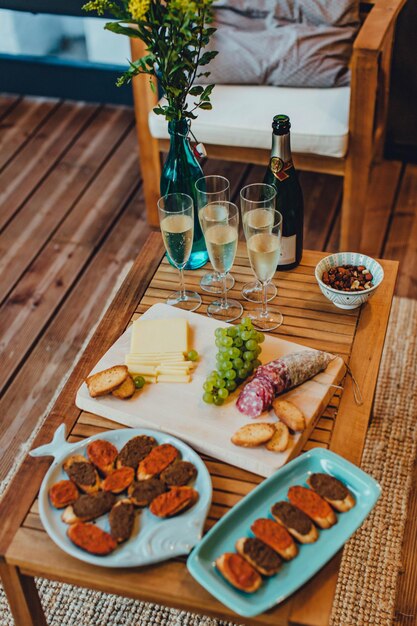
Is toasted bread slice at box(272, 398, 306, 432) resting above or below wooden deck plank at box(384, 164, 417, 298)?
above

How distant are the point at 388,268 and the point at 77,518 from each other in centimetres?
87

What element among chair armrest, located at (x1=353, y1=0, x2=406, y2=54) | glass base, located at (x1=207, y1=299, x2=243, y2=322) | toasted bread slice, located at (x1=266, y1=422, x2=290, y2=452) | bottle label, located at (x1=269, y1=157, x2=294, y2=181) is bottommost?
glass base, located at (x1=207, y1=299, x2=243, y2=322)

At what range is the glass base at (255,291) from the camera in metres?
1.60

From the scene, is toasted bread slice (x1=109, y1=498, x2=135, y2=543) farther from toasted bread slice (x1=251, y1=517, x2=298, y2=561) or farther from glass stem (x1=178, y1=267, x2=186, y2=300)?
glass stem (x1=178, y1=267, x2=186, y2=300)

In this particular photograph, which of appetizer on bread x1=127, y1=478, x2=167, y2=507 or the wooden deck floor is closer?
appetizer on bread x1=127, y1=478, x2=167, y2=507

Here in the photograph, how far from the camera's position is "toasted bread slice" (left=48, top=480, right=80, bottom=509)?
1195 millimetres

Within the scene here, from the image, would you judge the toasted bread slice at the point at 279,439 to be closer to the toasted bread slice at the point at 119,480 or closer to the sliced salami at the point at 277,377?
the sliced salami at the point at 277,377

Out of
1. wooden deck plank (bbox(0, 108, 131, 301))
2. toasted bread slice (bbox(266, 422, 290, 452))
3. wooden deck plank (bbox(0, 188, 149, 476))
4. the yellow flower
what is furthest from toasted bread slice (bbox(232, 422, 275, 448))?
wooden deck plank (bbox(0, 108, 131, 301))

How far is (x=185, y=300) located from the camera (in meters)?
1.61

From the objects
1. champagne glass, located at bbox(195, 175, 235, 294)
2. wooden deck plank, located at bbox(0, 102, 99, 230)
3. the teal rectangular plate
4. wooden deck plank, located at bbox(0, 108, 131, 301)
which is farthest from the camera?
wooden deck plank, located at bbox(0, 102, 99, 230)

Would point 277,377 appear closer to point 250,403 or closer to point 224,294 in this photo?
point 250,403

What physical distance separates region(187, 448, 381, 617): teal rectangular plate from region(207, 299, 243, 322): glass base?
0.41 meters

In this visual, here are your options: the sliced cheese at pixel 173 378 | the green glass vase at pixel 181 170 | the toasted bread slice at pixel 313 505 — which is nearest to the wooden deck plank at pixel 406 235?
the green glass vase at pixel 181 170

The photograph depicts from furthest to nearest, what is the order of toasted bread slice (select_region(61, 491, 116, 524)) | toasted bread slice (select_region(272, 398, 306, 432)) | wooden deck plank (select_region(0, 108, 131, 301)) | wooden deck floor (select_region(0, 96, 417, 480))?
1. wooden deck plank (select_region(0, 108, 131, 301))
2. wooden deck floor (select_region(0, 96, 417, 480))
3. toasted bread slice (select_region(272, 398, 306, 432))
4. toasted bread slice (select_region(61, 491, 116, 524))
